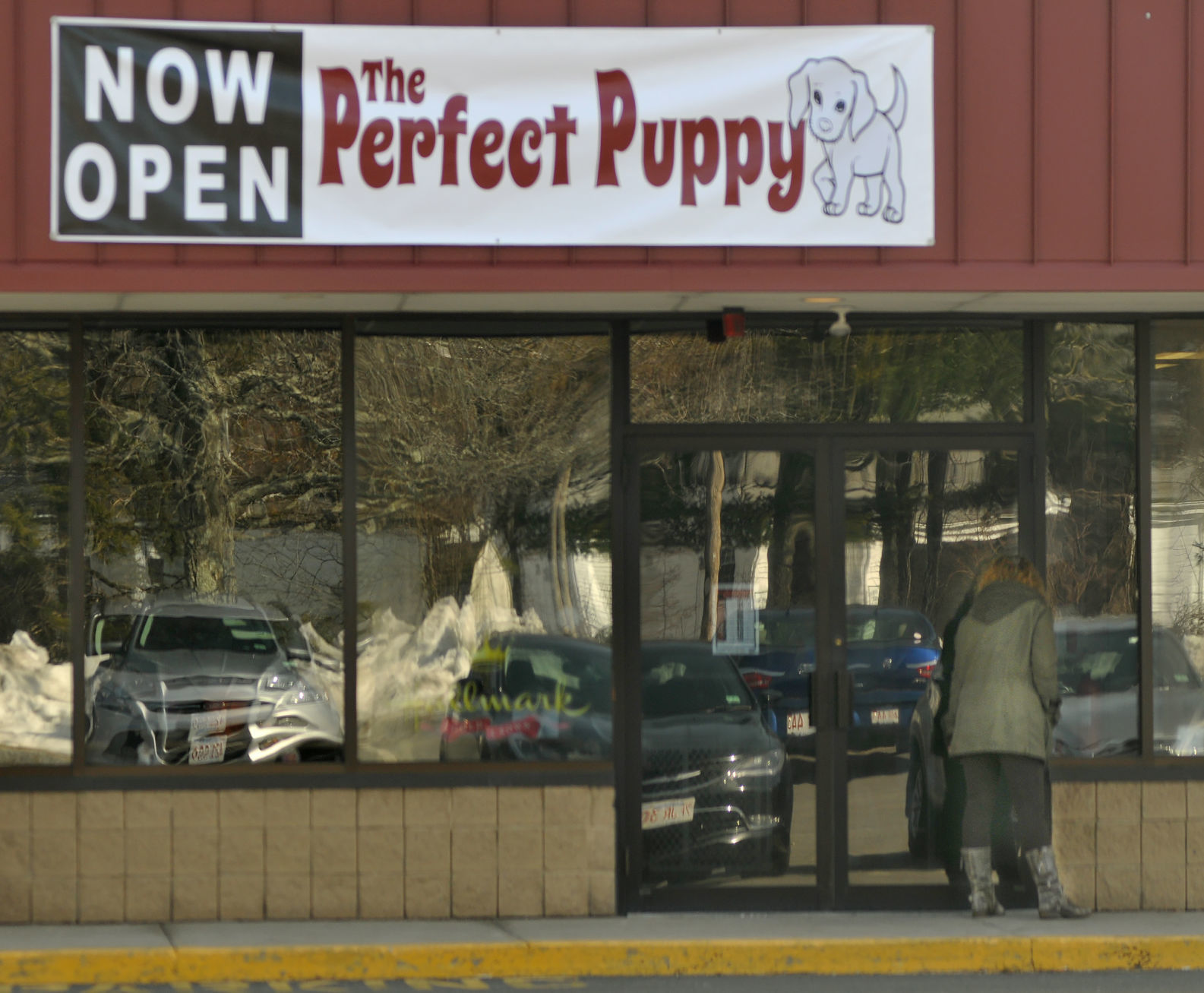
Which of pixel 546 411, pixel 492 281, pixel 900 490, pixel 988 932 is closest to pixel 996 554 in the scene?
pixel 900 490

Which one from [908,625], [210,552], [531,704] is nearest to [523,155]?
[210,552]

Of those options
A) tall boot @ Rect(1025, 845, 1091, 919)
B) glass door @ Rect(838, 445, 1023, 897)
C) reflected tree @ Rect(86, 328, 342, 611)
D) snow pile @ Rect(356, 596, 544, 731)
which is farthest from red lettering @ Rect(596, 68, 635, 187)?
tall boot @ Rect(1025, 845, 1091, 919)

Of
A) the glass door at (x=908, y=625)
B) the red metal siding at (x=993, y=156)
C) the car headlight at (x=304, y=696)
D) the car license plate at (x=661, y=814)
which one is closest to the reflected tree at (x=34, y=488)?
the car headlight at (x=304, y=696)

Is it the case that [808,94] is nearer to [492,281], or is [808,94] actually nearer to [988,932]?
[492,281]

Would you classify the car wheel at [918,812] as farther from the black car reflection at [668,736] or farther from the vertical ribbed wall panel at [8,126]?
the vertical ribbed wall panel at [8,126]

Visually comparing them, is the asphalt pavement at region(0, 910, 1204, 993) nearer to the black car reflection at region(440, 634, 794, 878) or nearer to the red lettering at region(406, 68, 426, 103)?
the black car reflection at region(440, 634, 794, 878)

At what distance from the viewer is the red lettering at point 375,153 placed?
277 inches

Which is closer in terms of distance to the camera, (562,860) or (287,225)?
(287,225)

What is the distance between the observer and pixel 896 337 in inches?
314

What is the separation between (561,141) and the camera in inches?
279

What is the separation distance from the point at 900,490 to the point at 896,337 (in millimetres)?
813

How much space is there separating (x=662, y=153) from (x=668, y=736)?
2965 millimetres

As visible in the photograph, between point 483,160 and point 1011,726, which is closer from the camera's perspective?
point 483,160

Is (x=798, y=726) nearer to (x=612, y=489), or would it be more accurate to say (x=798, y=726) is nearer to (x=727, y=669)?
(x=727, y=669)
